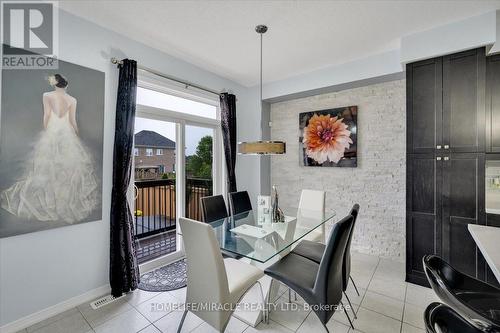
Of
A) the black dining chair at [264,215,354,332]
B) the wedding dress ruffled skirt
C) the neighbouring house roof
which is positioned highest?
the neighbouring house roof

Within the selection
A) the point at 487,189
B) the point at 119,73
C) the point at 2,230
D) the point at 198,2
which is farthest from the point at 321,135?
the point at 2,230

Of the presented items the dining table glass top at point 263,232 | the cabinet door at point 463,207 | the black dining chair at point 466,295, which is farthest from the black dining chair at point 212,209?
the cabinet door at point 463,207

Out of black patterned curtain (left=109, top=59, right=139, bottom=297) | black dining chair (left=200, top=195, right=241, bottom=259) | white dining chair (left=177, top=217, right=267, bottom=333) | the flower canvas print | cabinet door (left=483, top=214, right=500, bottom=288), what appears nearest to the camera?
white dining chair (left=177, top=217, right=267, bottom=333)

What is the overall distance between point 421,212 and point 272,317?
201cm

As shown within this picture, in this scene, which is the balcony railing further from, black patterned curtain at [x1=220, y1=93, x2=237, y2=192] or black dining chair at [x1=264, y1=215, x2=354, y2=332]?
black dining chair at [x1=264, y1=215, x2=354, y2=332]

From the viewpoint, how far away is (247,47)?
2883mm

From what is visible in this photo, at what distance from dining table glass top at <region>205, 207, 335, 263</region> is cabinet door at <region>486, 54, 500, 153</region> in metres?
1.74

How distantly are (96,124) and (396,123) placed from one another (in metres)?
3.75

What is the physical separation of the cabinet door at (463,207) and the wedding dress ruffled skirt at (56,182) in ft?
12.1

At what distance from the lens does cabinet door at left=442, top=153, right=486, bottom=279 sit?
2295 mm

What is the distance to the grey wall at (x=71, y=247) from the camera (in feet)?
6.25

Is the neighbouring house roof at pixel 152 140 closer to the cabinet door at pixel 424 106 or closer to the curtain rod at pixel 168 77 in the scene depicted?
the curtain rod at pixel 168 77

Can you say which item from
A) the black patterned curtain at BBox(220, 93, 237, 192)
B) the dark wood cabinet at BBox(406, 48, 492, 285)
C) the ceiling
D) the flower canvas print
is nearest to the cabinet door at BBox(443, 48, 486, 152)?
the dark wood cabinet at BBox(406, 48, 492, 285)

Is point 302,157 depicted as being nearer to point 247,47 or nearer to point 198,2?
point 247,47
